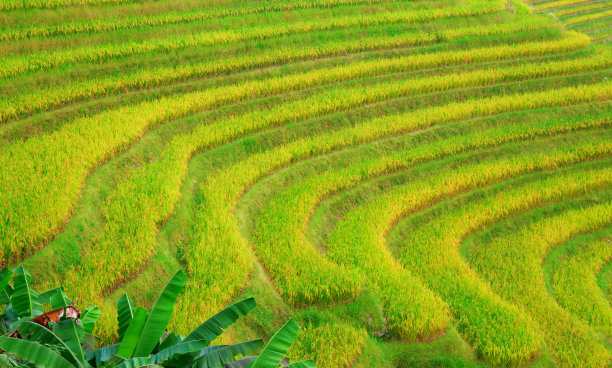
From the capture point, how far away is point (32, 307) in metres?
4.37

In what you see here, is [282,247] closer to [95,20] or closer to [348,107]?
[348,107]

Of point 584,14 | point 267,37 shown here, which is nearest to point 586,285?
point 267,37

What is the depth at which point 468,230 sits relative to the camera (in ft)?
33.5

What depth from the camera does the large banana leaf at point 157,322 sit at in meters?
4.22

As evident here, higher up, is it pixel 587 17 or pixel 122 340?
pixel 587 17

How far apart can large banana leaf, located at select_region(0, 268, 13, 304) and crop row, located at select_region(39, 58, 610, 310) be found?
4.40 feet

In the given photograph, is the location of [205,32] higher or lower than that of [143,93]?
higher

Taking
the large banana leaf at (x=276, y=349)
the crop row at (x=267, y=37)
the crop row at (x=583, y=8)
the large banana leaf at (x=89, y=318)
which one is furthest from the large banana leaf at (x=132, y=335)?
the crop row at (x=583, y=8)

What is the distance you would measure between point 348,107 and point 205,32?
4.12 meters

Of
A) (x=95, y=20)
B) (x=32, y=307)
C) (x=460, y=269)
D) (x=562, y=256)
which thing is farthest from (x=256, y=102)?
(x=32, y=307)

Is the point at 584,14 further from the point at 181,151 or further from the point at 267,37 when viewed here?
the point at 181,151

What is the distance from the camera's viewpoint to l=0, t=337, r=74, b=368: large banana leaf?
353cm

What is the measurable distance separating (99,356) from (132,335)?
0.26 metres

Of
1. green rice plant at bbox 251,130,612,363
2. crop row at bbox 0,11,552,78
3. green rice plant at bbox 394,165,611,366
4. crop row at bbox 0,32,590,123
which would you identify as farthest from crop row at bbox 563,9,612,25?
green rice plant at bbox 251,130,612,363
